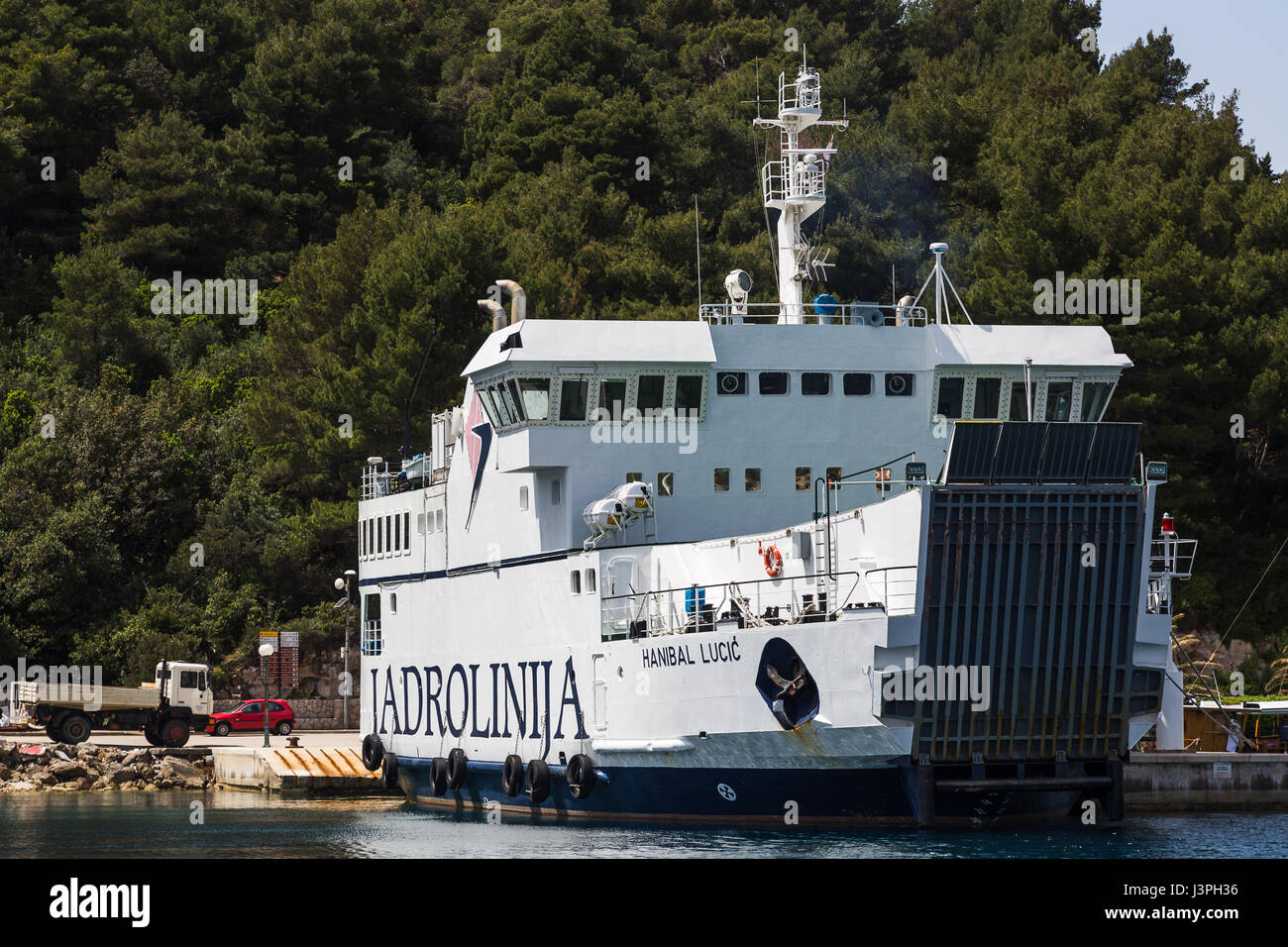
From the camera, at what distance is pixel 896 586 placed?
24.9 metres

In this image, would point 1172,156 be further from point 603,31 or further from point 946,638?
point 946,638

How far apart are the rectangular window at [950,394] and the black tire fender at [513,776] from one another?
9657 mm

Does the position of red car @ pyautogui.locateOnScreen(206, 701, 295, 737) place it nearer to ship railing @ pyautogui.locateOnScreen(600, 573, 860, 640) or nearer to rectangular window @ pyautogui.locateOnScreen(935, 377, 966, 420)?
ship railing @ pyautogui.locateOnScreen(600, 573, 860, 640)

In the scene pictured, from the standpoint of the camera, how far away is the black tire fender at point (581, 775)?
2927cm

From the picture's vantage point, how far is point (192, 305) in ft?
252

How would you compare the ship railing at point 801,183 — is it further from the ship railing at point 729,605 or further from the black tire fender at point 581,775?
the black tire fender at point 581,775

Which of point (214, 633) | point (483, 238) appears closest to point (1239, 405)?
point (483, 238)

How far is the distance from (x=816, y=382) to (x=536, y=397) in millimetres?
4897

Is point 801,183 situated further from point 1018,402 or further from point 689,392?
point 1018,402

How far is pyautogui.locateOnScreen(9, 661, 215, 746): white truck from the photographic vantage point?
48.2m

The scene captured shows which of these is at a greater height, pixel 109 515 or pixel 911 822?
pixel 109 515

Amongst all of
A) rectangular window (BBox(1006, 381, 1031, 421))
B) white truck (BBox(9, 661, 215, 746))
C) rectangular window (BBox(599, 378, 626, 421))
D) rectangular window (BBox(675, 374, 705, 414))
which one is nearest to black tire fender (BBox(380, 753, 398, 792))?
rectangular window (BBox(599, 378, 626, 421))

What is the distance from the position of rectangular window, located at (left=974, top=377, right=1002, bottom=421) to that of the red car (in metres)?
29.3

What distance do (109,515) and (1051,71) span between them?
41102mm
